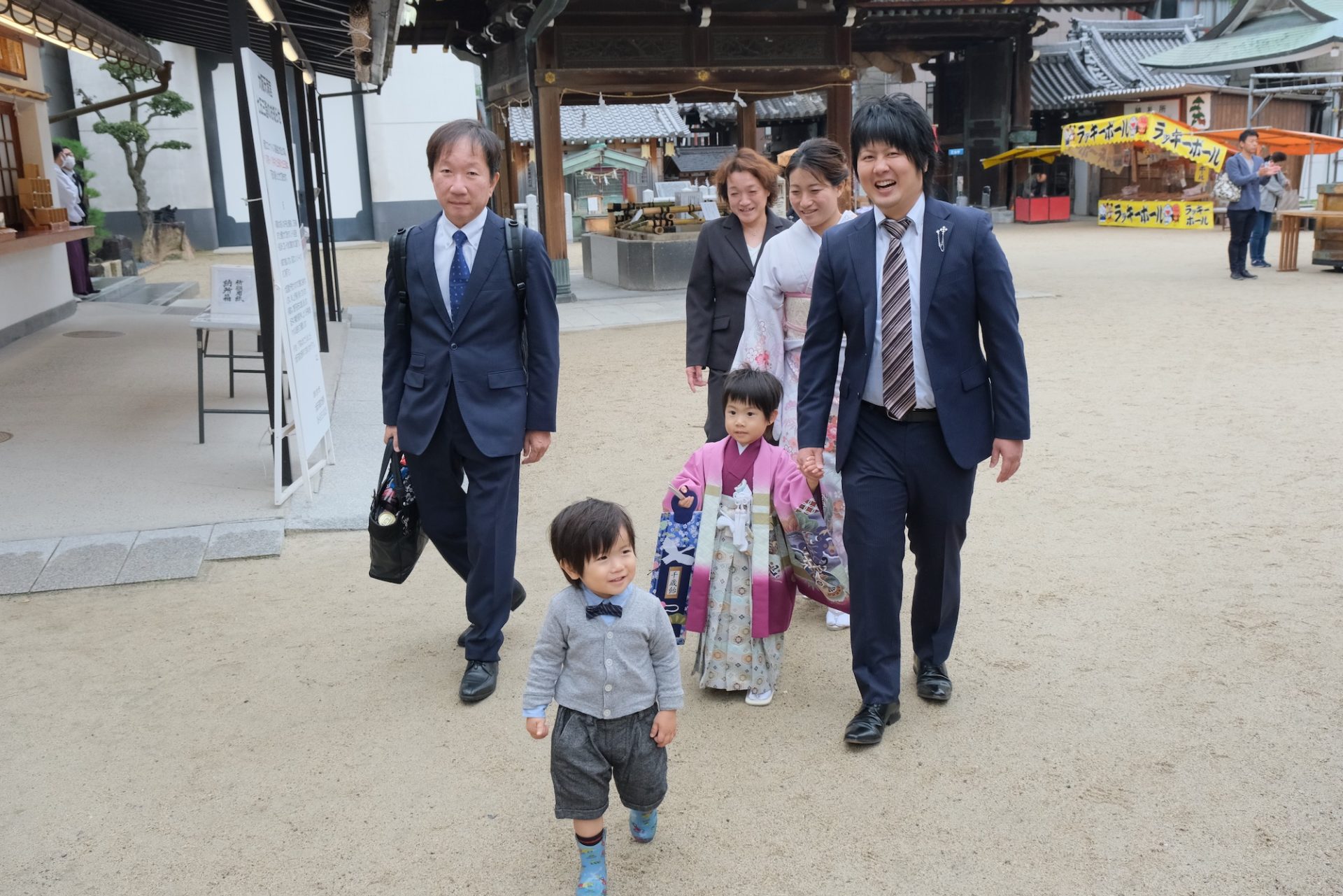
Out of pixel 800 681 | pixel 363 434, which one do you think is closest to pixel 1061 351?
pixel 363 434

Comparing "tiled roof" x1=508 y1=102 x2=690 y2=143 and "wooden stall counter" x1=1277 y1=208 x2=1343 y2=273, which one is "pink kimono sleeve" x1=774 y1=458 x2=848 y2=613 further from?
"tiled roof" x1=508 y1=102 x2=690 y2=143

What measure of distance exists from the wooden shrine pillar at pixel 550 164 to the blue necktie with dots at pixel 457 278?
9619 mm

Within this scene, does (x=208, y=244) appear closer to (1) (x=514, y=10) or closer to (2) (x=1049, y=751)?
(1) (x=514, y=10)

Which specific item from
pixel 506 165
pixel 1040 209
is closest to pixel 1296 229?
pixel 506 165

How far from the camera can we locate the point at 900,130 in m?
2.78

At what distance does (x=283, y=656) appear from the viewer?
365 cm

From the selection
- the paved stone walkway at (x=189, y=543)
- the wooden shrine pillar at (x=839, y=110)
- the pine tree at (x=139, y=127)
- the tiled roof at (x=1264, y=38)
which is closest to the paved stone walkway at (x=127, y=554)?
the paved stone walkway at (x=189, y=543)

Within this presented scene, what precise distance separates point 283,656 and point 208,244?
910 inches

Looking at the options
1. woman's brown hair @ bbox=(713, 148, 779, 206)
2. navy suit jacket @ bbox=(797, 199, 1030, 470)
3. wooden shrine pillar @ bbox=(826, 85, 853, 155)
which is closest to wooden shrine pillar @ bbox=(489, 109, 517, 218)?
wooden shrine pillar @ bbox=(826, 85, 853, 155)

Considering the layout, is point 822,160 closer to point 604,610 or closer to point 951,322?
point 951,322

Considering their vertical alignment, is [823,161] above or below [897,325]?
A: above

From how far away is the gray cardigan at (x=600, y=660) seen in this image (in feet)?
7.79

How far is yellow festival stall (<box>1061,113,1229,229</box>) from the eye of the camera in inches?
828

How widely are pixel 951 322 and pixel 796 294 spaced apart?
954 millimetres
